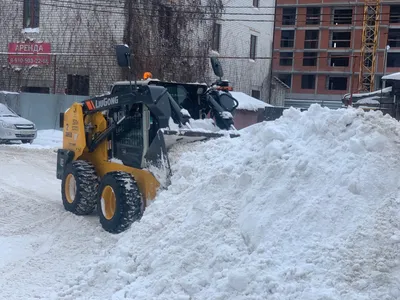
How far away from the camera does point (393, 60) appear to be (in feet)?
194

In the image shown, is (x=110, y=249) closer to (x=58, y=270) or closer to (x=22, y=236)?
(x=58, y=270)

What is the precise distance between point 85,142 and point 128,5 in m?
17.5

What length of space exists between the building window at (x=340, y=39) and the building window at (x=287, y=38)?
4785 millimetres

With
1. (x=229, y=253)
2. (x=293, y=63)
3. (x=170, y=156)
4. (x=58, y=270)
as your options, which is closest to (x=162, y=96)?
(x=170, y=156)

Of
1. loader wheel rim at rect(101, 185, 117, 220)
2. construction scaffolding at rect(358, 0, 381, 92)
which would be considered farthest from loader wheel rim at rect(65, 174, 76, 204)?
construction scaffolding at rect(358, 0, 381, 92)

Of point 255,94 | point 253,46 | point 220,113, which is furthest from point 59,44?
point 220,113

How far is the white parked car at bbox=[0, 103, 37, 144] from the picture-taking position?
19.9 m

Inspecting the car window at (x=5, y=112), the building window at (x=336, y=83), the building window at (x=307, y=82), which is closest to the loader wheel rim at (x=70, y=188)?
the car window at (x=5, y=112)

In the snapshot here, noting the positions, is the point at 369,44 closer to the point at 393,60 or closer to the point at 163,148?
the point at 393,60

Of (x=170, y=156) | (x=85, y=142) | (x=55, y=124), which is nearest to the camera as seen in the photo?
(x=170, y=156)

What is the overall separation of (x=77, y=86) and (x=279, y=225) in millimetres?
23438

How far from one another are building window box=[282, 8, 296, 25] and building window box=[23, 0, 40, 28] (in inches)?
1579

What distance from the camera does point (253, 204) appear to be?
609 cm

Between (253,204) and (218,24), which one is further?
(218,24)
